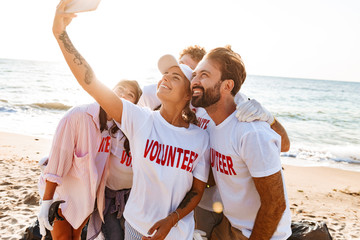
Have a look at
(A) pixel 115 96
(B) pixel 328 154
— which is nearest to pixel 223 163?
(A) pixel 115 96

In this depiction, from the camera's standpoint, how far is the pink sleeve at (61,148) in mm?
2873

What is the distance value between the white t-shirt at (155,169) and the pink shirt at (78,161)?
2.13ft

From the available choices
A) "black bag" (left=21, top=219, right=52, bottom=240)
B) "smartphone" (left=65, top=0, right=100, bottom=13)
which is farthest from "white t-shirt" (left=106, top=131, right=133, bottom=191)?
"black bag" (left=21, top=219, right=52, bottom=240)

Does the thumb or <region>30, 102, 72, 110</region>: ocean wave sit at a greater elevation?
the thumb

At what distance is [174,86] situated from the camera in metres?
2.73

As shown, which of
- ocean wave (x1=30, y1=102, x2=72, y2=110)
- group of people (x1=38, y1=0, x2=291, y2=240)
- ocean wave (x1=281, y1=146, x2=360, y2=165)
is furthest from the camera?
ocean wave (x1=30, y1=102, x2=72, y2=110)

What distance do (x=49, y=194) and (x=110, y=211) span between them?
2.20 ft

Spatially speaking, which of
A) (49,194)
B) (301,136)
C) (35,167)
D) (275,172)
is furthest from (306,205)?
(301,136)

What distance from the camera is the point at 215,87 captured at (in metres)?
2.76

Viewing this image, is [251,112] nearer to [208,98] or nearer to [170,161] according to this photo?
[208,98]

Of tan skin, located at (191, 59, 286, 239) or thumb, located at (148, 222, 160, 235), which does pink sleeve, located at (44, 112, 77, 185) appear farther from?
tan skin, located at (191, 59, 286, 239)

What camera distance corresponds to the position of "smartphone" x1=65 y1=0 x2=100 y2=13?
6.54 ft

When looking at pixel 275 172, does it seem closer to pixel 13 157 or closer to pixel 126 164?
pixel 126 164

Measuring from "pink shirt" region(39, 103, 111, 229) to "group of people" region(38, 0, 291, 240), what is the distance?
0.01 m
